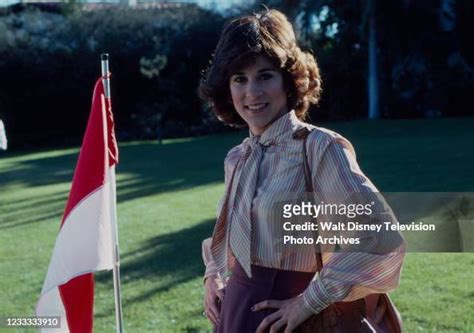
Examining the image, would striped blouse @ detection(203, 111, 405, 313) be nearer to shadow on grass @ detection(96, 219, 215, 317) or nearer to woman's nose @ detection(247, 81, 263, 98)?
woman's nose @ detection(247, 81, 263, 98)

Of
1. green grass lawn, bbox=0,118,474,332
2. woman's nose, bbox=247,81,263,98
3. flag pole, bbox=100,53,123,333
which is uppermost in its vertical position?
woman's nose, bbox=247,81,263,98

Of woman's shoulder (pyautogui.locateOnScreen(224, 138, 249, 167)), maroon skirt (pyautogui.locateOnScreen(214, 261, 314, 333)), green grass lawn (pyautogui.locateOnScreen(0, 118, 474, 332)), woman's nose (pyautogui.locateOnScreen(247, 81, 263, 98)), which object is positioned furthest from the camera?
green grass lawn (pyautogui.locateOnScreen(0, 118, 474, 332))

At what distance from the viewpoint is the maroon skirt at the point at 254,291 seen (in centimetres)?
200

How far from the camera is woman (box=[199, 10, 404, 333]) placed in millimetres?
1881

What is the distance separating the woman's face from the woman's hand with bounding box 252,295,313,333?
1.45ft

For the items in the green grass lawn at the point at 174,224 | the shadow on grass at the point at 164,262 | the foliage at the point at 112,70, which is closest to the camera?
the green grass lawn at the point at 174,224

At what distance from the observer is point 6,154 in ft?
77.4

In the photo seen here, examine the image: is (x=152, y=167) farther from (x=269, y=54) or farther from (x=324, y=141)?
(x=324, y=141)

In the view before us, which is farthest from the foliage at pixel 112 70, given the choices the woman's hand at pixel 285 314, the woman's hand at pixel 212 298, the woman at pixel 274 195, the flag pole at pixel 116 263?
the woman's hand at pixel 285 314

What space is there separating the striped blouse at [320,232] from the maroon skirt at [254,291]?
0.02 m

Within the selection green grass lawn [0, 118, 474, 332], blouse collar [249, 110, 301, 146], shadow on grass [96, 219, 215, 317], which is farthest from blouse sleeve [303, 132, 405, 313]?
shadow on grass [96, 219, 215, 317]

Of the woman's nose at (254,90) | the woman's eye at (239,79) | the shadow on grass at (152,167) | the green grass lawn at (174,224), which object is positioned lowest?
the shadow on grass at (152,167)

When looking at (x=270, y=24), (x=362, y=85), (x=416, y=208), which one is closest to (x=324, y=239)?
(x=270, y=24)

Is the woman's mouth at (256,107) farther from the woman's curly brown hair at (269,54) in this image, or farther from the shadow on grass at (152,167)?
the shadow on grass at (152,167)
